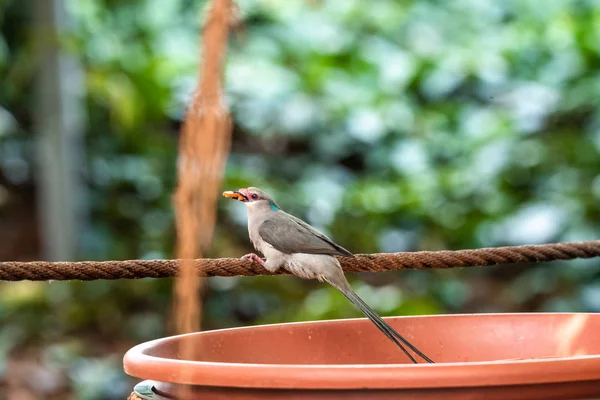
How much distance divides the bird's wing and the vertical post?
3762 mm

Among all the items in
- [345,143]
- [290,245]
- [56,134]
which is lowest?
[345,143]

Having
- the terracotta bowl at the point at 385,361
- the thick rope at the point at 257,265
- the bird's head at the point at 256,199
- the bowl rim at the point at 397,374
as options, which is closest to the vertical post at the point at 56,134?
the bird's head at the point at 256,199

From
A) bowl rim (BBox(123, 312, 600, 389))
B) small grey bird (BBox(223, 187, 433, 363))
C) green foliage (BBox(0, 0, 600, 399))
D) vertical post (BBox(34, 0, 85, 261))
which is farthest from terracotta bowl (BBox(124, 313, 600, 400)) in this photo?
vertical post (BBox(34, 0, 85, 261))

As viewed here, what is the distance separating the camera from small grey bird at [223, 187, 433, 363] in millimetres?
1662

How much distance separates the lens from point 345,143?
6.19 meters

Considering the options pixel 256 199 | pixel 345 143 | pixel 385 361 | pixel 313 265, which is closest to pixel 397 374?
pixel 385 361

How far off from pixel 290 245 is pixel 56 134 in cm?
390

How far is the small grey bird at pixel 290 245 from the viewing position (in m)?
1.66

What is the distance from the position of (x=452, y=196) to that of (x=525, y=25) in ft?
5.05

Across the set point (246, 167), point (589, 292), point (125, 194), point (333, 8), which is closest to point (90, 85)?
point (125, 194)

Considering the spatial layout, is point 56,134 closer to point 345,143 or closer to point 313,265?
point 345,143

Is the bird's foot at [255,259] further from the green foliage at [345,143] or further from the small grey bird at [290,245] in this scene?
the green foliage at [345,143]

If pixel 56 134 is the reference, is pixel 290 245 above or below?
above

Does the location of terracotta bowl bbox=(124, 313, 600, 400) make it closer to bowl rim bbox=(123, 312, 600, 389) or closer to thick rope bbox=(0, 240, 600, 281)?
bowl rim bbox=(123, 312, 600, 389)
